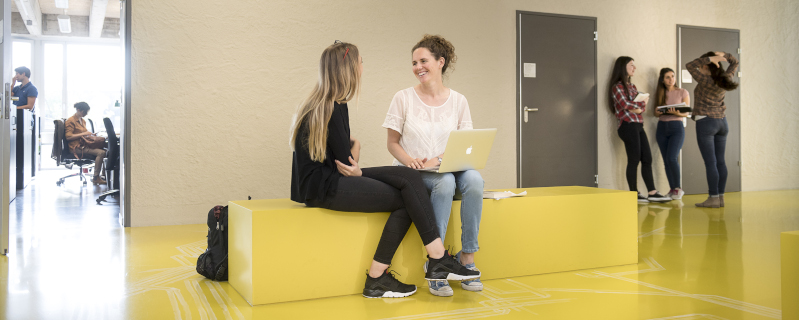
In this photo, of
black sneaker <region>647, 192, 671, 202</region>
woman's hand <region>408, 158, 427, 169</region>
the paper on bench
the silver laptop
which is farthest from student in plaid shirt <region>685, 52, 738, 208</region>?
woman's hand <region>408, 158, 427, 169</region>

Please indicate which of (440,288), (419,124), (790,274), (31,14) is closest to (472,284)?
(440,288)

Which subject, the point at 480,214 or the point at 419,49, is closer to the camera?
the point at 480,214

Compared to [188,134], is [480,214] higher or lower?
lower

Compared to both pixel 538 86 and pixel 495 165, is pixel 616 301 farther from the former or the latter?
pixel 538 86

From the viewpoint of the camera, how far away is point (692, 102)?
20.8 ft

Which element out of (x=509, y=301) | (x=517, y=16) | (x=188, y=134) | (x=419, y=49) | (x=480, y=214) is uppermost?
(x=517, y=16)

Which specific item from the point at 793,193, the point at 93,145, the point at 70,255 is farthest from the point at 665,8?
the point at 93,145

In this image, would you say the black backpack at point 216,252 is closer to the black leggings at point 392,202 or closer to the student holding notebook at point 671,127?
the black leggings at point 392,202

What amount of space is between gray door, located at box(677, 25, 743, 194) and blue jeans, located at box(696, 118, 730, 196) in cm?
98

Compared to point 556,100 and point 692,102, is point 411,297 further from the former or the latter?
point 692,102

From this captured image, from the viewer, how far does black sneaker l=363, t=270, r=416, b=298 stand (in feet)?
7.33

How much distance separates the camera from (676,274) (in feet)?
8.59

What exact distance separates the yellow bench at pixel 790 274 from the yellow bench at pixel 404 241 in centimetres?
117

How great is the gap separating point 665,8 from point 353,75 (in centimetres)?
508
